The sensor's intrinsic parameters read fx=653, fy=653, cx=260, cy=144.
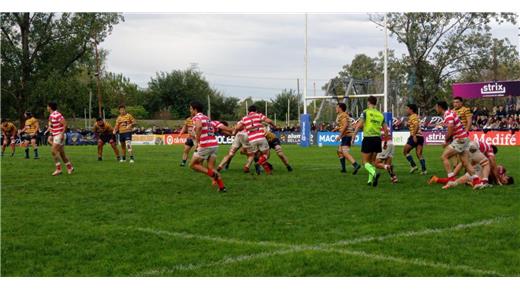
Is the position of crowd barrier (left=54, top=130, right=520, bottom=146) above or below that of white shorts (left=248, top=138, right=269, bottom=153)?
below

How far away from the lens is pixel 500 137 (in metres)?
39.8

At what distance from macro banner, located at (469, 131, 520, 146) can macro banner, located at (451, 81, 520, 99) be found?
7.56 ft

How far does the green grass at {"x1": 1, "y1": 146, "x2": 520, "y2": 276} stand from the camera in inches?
256

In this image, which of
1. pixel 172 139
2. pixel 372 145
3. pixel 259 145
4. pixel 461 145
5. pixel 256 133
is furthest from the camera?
pixel 172 139

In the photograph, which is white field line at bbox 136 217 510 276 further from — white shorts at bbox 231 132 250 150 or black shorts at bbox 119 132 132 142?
black shorts at bbox 119 132 132 142

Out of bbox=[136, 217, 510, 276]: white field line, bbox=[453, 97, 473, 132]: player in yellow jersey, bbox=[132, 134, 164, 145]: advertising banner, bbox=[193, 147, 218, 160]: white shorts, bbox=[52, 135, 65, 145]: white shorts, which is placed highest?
bbox=[453, 97, 473, 132]: player in yellow jersey

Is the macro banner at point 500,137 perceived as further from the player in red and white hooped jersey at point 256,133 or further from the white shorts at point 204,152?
the white shorts at point 204,152

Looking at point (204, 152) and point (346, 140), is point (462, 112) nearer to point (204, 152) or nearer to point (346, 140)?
point (346, 140)

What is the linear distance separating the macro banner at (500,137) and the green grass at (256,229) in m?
27.4

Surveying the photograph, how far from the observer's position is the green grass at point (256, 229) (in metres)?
6.51

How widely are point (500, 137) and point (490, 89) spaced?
3.01 m

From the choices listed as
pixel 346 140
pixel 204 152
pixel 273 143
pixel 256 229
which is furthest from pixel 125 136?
pixel 256 229

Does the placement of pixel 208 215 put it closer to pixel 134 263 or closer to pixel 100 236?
pixel 100 236

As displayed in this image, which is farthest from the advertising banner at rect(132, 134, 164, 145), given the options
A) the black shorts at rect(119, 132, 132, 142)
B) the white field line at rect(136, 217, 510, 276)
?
the white field line at rect(136, 217, 510, 276)
